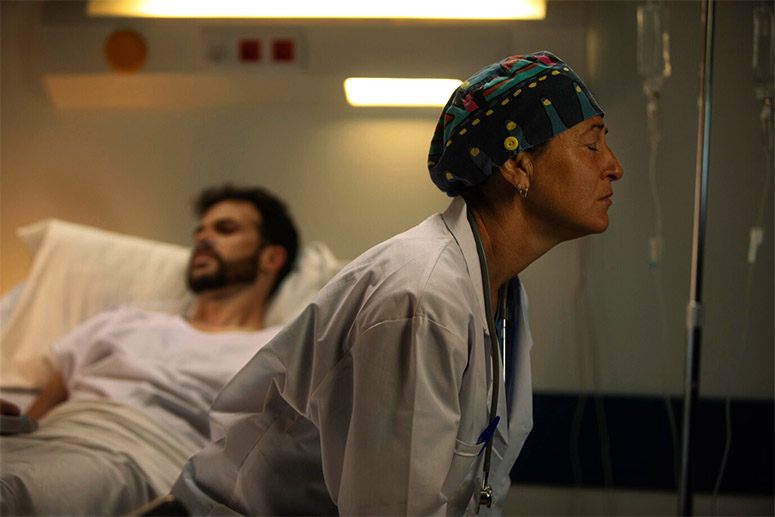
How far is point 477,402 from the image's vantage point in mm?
1285

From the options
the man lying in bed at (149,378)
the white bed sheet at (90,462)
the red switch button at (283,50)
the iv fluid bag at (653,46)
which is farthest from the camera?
the red switch button at (283,50)

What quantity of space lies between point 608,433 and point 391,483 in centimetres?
182

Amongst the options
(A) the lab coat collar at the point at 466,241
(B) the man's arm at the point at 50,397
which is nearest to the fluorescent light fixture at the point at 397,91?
(B) the man's arm at the point at 50,397

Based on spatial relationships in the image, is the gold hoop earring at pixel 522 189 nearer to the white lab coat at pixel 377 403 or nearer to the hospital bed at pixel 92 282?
the white lab coat at pixel 377 403

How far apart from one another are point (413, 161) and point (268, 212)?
55cm

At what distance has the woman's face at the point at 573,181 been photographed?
1.44 meters

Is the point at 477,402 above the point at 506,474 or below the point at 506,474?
above

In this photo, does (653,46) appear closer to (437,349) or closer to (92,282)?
(437,349)

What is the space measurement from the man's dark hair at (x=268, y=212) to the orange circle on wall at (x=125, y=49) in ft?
1.67

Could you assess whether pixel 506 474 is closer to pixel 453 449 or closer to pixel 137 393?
pixel 453 449

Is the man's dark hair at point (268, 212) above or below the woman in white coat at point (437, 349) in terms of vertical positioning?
below

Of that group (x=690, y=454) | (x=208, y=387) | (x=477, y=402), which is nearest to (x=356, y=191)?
(x=208, y=387)

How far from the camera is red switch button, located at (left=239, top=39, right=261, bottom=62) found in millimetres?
2928

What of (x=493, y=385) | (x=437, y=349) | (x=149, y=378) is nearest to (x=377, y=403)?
(x=437, y=349)
